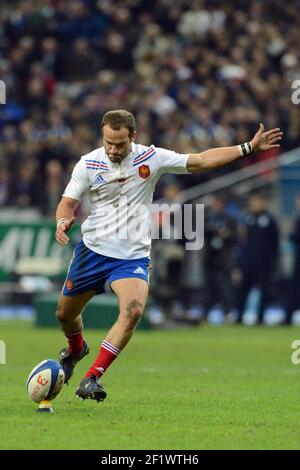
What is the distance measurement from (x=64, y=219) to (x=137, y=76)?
19.1 m

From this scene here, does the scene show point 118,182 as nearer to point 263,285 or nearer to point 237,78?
point 263,285

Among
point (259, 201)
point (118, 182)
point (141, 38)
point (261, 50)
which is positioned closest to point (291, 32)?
point (261, 50)

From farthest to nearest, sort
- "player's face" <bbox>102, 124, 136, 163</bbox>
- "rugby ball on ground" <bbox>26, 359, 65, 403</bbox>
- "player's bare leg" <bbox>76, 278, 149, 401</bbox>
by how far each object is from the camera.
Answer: "player's face" <bbox>102, 124, 136, 163</bbox>, "player's bare leg" <bbox>76, 278, 149, 401</bbox>, "rugby ball on ground" <bbox>26, 359, 65, 403</bbox>

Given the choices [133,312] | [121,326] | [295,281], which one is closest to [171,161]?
[133,312]

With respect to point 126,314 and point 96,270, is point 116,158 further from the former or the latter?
point 126,314

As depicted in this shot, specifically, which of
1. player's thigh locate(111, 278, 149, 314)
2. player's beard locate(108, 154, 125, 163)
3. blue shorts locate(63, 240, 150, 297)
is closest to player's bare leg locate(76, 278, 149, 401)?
player's thigh locate(111, 278, 149, 314)

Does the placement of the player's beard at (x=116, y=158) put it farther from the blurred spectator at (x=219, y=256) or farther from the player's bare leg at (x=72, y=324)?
the blurred spectator at (x=219, y=256)

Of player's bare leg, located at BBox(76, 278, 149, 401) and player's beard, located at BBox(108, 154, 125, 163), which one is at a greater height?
player's beard, located at BBox(108, 154, 125, 163)

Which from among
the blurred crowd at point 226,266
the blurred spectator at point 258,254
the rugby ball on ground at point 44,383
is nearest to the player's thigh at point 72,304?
the rugby ball on ground at point 44,383

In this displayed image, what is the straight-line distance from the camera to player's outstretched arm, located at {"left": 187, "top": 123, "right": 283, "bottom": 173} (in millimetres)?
10047

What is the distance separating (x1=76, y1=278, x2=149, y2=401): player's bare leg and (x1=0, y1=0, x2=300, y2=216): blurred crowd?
1446 centimetres

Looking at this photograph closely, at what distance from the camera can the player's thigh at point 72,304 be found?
1014 cm

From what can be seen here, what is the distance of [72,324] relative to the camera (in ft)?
33.7

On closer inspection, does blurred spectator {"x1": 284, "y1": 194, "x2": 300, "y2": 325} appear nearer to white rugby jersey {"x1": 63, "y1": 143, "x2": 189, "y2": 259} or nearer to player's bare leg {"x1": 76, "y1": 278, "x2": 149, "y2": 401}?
white rugby jersey {"x1": 63, "y1": 143, "x2": 189, "y2": 259}
